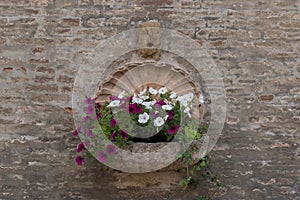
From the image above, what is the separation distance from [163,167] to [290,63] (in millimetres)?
1503

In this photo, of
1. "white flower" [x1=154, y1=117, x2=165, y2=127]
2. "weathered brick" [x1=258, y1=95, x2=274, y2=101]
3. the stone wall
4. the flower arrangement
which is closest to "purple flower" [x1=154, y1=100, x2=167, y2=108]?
the flower arrangement

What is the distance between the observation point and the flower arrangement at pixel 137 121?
3719mm

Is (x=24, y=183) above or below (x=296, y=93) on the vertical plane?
below

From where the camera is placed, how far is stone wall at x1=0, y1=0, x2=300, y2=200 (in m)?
4.04

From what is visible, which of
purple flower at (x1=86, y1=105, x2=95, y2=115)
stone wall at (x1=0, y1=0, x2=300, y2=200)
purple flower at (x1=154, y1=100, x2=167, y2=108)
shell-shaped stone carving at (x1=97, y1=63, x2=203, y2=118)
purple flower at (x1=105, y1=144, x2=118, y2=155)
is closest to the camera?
purple flower at (x1=105, y1=144, x2=118, y2=155)

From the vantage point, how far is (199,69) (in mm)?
4223

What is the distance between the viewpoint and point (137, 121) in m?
Answer: 3.75

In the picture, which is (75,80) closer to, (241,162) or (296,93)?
(241,162)

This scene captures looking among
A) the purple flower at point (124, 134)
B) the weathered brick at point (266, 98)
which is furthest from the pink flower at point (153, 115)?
the weathered brick at point (266, 98)

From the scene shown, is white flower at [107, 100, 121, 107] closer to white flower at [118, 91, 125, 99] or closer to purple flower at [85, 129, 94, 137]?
white flower at [118, 91, 125, 99]

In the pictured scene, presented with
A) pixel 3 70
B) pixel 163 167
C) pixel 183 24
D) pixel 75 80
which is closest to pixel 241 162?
pixel 163 167

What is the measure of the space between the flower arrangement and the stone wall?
1.18 feet

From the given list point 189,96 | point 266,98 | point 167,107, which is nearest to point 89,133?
point 167,107

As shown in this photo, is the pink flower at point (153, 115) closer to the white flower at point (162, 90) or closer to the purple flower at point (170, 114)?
the purple flower at point (170, 114)
